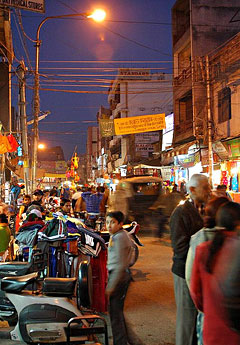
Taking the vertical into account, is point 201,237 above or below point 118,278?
above

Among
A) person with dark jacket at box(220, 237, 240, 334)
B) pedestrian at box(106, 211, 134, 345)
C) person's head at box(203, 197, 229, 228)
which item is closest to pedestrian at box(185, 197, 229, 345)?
person's head at box(203, 197, 229, 228)

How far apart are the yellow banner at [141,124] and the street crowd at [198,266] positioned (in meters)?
10.3

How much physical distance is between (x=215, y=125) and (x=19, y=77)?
10.7 metres

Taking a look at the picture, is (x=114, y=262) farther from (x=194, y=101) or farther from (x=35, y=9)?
(x=194, y=101)

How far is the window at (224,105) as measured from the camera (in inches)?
744

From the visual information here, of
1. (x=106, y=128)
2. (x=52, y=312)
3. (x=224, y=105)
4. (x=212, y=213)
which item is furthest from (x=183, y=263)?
(x=106, y=128)

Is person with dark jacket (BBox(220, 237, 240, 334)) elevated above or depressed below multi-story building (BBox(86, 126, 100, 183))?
below

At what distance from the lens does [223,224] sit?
265 centimetres

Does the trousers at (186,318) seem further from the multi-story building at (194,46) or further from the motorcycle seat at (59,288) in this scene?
the multi-story building at (194,46)

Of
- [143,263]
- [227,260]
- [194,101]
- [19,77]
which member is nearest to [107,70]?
[19,77]

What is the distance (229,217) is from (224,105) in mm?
17963

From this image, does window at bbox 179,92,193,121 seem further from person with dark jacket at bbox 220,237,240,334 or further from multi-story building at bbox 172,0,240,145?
person with dark jacket at bbox 220,237,240,334

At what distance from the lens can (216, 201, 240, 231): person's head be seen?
260cm

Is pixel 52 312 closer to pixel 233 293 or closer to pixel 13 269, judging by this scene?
pixel 13 269
